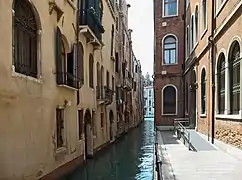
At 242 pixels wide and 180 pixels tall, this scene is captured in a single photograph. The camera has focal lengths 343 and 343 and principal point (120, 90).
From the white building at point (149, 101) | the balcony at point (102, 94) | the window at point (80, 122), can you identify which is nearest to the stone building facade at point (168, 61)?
the balcony at point (102, 94)

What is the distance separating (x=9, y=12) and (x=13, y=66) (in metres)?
1.12

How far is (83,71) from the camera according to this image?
1386cm

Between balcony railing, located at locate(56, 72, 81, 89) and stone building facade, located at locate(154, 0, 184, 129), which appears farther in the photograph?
stone building facade, located at locate(154, 0, 184, 129)

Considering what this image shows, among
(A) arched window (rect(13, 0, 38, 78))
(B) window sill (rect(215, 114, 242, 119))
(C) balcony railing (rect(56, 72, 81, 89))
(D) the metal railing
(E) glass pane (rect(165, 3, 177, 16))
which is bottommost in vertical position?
(D) the metal railing

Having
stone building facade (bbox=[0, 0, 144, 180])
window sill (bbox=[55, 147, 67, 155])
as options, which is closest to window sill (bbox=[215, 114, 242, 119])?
stone building facade (bbox=[0, 0, 144, 180])

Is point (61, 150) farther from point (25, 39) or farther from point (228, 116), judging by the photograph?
point (228, 116)

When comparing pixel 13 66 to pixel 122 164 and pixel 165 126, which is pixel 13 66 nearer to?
pixel 122 164

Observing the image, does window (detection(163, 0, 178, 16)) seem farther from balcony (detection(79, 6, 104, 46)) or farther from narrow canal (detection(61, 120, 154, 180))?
narrow canal (detection(61, 120, 154, 180))

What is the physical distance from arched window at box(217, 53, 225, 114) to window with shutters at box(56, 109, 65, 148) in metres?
5.20

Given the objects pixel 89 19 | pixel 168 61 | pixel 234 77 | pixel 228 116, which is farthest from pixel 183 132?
pixel 168 61

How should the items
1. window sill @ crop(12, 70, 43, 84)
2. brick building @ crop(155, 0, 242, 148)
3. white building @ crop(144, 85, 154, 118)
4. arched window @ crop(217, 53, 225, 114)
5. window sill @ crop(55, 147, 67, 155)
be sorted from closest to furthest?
window sill @ crop(12, 70, 43, 84)
brick building @ crop(155, 0, 242, 148)
window sill @ crop(55, 147, 67, 155)
arched window @ crop(217, 53, 225, 114)
white building @ crop(144, 85, 154, 118)

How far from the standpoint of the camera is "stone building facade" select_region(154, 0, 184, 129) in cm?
2400

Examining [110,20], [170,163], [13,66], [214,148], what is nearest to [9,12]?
[13,66]

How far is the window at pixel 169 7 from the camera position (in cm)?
2438
